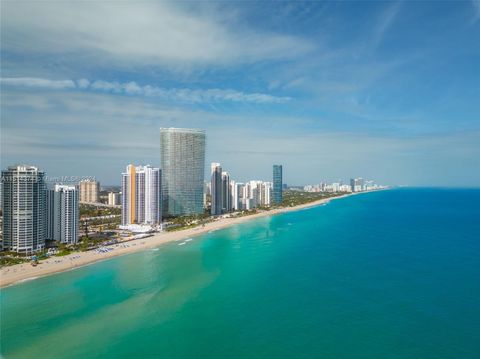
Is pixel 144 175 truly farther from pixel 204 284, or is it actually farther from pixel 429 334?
pixel 429 334

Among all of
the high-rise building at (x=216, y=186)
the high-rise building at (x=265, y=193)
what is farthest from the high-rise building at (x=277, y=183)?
the high-rise building at (x=216, y=186)

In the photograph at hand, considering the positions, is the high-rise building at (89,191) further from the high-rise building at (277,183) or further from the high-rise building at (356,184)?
the high-rise building at (356,184)


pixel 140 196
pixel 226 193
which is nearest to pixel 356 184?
pixel 226 193

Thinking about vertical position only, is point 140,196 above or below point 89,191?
below

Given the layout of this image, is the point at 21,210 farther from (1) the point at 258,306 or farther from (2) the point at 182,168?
(2) the point at 182,168

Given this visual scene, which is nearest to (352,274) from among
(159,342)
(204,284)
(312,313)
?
(312,313)
